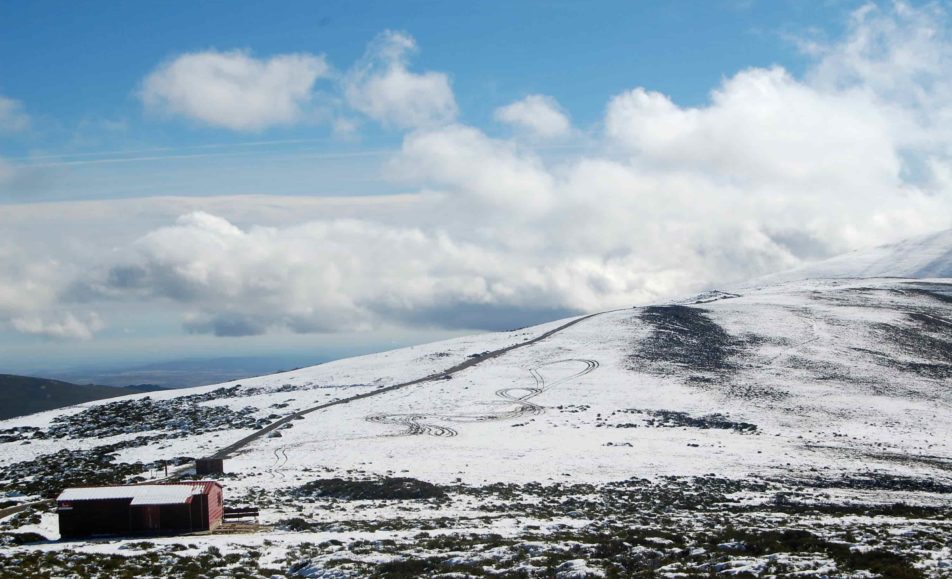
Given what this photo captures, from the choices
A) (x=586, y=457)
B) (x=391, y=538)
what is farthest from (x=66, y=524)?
(x=586, y=457)

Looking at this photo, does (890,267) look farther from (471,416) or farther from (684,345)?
(471,416)

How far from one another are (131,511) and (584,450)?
29047mm

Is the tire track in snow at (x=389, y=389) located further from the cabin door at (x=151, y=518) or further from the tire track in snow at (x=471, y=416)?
the cabin door at (x=151, y=518)

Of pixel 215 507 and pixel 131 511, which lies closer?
pixel 131 511

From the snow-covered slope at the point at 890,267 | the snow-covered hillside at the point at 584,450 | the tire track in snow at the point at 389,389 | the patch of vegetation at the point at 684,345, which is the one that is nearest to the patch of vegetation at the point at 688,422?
the snow-covered hillside at the point at 584,450

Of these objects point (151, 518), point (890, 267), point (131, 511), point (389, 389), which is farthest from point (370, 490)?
point (890, 267)

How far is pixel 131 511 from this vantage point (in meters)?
33.2

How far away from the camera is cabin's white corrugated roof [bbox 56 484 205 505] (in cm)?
3294

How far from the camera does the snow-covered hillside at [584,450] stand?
1072 inches

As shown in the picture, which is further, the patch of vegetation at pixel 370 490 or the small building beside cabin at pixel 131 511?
the patch of vegetation at pixel 370 490

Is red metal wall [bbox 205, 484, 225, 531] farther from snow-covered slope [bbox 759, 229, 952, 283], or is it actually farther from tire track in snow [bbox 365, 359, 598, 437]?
snow-covered slope [bbox 759, 229, 952, 283]

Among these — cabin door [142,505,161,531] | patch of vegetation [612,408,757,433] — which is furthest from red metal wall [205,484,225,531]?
patch of vegetation [612,408,757,433]

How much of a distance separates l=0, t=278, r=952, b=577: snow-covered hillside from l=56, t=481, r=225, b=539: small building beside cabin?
1503 millimetres

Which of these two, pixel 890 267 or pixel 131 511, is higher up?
pixel 890 267
